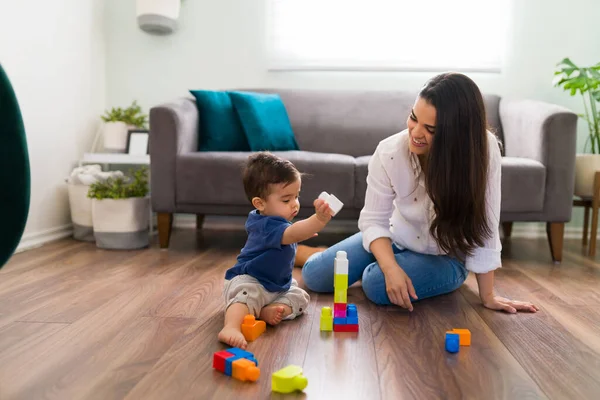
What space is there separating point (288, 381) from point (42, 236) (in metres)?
2.22

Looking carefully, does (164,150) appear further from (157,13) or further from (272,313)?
(272,313)

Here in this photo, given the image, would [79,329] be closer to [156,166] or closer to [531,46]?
[156,166]

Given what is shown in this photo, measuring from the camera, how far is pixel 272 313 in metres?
1.52

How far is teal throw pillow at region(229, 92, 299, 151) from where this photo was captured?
9.59 ft

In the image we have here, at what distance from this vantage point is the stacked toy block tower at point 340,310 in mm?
1488

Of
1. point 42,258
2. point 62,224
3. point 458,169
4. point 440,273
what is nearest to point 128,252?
point 42,258

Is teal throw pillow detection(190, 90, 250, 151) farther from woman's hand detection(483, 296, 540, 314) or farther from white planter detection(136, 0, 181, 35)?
woman's hand detection(483, 296, 540, 314)

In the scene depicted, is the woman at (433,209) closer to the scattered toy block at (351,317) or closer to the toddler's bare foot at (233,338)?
the scattered toy block at (351,317)

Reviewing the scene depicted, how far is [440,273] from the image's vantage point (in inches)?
72.1

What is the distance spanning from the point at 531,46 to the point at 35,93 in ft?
9.14

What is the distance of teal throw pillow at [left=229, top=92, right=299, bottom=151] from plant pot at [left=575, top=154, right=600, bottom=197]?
146cm

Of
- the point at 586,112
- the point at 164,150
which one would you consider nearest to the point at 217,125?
the point at 164,150

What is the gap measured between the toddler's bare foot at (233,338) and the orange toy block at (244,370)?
0.63ft

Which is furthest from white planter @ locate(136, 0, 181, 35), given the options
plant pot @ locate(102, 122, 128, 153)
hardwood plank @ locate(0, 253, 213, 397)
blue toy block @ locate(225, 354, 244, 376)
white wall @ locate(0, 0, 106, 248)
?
blue toy block @ locate(225, 354, 244, 376)
